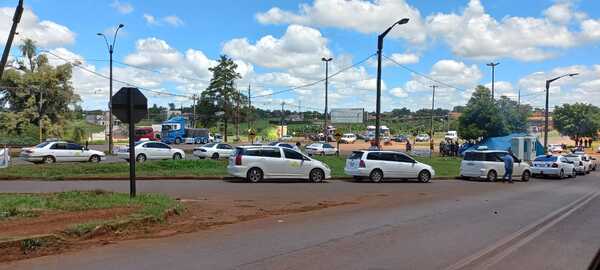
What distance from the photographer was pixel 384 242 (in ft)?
31.6

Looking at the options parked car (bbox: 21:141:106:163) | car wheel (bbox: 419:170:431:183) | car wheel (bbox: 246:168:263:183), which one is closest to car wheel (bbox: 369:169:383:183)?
car wheel (bbox: 419:170:431:183)

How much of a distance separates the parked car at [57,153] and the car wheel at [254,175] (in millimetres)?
14532

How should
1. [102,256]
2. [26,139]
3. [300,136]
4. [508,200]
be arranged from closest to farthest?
[102,256] < [508,200] < [26,139] < [300,136]

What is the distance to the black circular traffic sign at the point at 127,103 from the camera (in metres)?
12.7

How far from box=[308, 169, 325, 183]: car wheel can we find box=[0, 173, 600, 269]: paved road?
720 cm

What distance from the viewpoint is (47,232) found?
342 inches

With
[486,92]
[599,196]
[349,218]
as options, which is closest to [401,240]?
[349,218]

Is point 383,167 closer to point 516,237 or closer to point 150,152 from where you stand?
point 516,237

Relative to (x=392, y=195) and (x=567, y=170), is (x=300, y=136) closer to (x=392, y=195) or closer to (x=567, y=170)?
(x=567, y=170)

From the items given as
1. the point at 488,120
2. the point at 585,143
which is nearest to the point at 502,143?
the point at 488,120

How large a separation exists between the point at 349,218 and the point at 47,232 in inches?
252

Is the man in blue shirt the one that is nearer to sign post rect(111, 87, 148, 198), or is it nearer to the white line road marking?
the white line road marking

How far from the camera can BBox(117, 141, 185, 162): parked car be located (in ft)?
A: 114

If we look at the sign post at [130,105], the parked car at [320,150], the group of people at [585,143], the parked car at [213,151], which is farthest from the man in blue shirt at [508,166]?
the group of people at [585,143]
